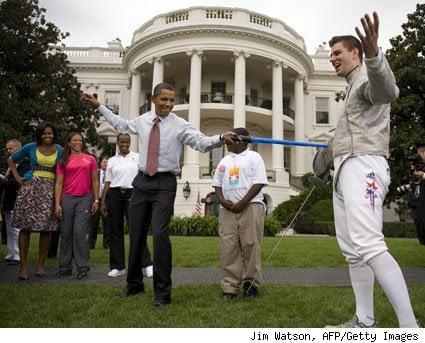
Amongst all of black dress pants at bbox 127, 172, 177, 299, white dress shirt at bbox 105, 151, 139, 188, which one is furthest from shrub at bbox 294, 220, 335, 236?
black dress pants at bbox 127, 172, 177, 299

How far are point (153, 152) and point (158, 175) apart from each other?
0.75ft

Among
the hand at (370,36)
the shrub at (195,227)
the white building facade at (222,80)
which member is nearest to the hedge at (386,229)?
the shrub at (195,227)

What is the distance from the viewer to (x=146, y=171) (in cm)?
430

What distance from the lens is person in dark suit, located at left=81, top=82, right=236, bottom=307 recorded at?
419 cm

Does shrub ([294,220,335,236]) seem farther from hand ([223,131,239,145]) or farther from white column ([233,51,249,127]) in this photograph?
hand ([223,131,239,145])

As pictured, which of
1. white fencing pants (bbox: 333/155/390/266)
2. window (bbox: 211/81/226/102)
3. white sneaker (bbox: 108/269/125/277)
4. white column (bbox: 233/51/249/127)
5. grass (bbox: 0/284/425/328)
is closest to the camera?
white fencing pants (bbox: 333/155/390/266)

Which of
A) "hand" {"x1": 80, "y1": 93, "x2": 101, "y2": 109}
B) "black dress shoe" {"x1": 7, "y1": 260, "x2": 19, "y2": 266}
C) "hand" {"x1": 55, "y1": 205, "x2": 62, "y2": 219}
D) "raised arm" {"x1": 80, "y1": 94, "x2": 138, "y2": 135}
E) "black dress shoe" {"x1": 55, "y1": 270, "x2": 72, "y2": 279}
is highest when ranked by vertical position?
"hand" {"x1": 80, "y1": 93, "x2": 101, "y2": 109}

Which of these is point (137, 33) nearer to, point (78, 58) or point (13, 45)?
point (78, 58)

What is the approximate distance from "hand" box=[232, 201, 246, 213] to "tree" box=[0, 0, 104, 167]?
50.3ft

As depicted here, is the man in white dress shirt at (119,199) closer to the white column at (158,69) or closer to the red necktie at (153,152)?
the red necktie at (153,152)

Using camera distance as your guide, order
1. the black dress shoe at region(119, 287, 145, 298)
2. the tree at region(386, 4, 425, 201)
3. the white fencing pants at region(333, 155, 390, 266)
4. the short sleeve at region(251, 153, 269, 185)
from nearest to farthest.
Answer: the white fencing pants at region(333, 155, 390, 266) → the black dress shoe at region(119, 287, 145, 298) → the short sleeve at region(251, 153, 269, 185) → the tree at region(386, 4, 425, 201)

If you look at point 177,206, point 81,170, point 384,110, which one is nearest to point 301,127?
point 177,206

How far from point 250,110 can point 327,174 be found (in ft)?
77.7

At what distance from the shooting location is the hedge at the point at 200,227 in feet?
50.8
